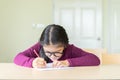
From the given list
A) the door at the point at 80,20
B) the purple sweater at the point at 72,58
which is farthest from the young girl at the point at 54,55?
the door at the point at 80,20

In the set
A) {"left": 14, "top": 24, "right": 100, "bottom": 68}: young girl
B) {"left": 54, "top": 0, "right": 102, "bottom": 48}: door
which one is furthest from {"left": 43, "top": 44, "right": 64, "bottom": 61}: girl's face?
{"left": 54, "top": 0, "right": 102, "bottom": 48}: door

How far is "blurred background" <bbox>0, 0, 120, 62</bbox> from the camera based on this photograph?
5.61 meters

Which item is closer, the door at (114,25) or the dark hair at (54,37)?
the dark hair at (54,37)

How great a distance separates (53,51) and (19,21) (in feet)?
13.5

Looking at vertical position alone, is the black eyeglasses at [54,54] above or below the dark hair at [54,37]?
below

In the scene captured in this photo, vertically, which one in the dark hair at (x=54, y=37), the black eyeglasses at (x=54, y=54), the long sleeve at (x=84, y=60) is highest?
the dark hair at (x=54, y=37)

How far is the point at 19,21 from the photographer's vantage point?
568cm

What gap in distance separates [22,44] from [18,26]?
41 centimetres

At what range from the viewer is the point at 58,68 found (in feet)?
5.16

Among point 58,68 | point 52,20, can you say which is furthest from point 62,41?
point 52,20

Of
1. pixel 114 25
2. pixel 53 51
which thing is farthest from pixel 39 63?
pixel 114 25

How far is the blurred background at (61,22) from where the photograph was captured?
561 centimetres

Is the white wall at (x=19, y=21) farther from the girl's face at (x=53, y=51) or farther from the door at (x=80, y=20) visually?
the girl's face at (x=53, y=51)

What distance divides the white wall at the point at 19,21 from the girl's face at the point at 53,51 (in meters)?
3.96
